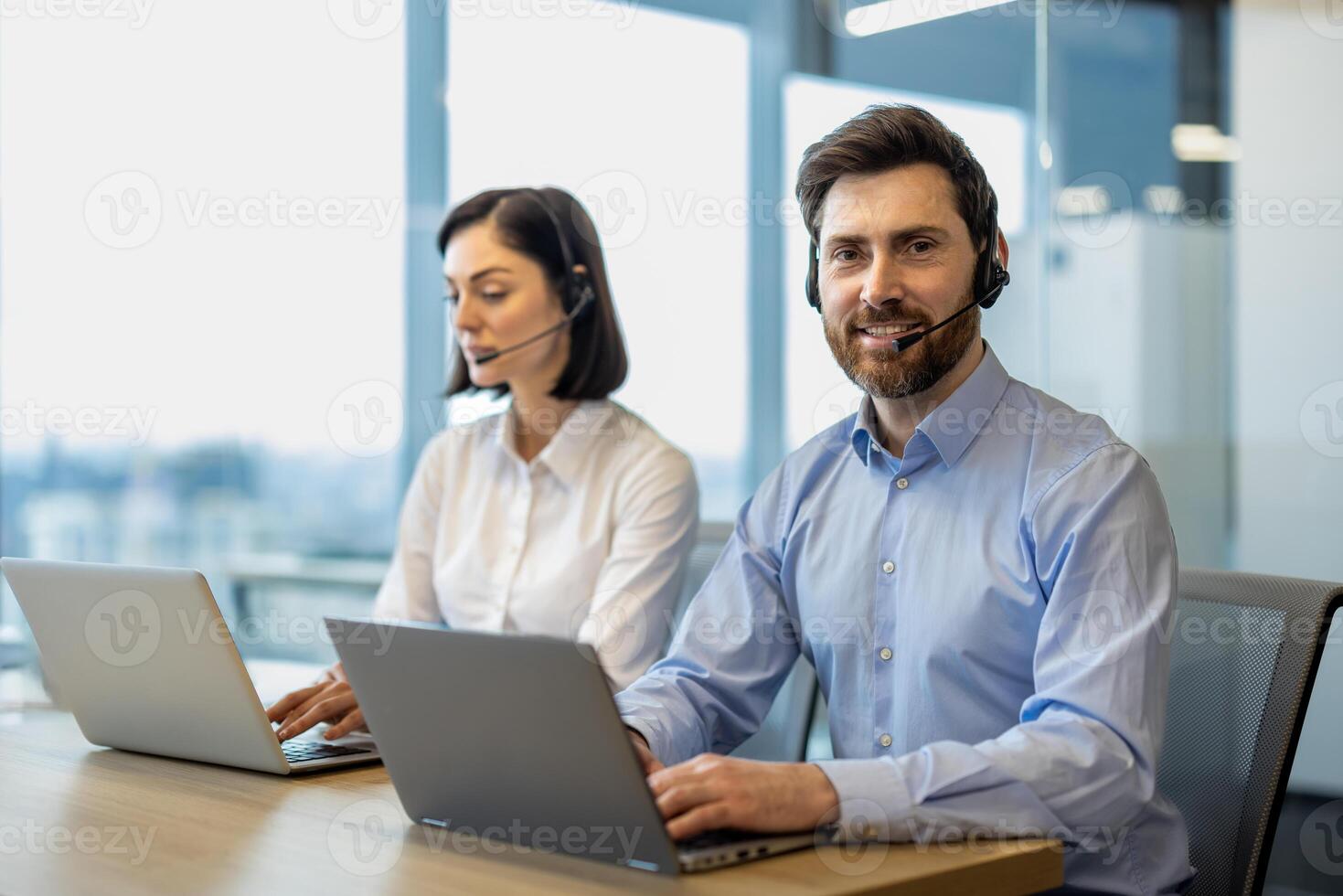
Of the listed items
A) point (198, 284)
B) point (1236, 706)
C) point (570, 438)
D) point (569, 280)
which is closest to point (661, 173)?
point (198, 284)

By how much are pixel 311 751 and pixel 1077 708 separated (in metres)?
0.88

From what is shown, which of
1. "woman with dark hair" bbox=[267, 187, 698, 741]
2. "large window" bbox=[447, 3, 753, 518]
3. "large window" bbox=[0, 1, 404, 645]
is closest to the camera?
"woman with dark hair" bbox=[267, 187, 698, 741]

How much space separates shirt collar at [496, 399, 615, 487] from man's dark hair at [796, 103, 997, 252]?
80cm

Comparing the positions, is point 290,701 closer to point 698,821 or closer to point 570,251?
point 698,821

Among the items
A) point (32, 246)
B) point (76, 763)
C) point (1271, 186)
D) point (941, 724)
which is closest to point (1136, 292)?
point (1271, 186)

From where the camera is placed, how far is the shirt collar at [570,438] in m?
2.44

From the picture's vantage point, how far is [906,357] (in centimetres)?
169

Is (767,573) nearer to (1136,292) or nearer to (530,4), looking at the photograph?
(1136,292)

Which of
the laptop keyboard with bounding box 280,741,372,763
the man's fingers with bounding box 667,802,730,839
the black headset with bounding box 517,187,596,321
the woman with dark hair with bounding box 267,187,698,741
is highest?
the black headset with bounding box 517,187,596,321

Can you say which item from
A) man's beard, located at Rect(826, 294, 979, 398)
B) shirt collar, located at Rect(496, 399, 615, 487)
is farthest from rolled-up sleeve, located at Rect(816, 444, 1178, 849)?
shirt collar, located at Rect(496, 399, 615, 487)

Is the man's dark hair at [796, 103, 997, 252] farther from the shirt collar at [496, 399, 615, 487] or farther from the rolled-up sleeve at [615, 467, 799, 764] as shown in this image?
the shirt collar at [496, 399, 615, 487]

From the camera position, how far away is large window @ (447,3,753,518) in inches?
165

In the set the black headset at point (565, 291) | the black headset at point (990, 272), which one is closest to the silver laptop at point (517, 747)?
the black headset at point (990, 272)

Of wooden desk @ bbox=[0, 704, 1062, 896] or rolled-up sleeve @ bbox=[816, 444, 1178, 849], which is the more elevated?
rolled-up sleeve @ bbox=[816, 444, 1178, 849]
